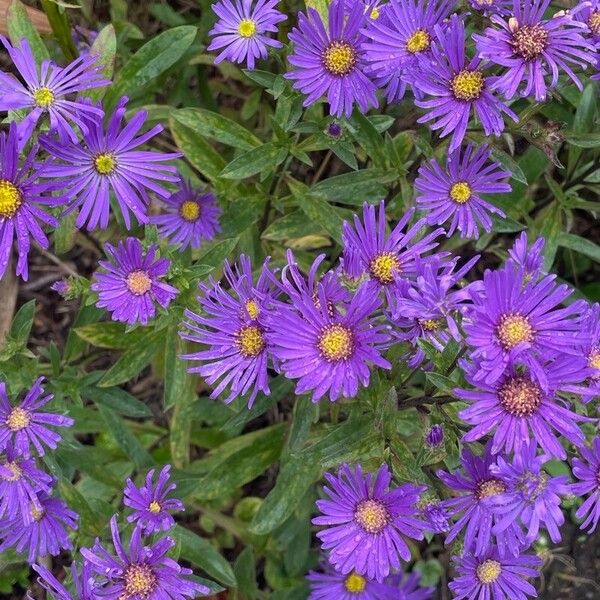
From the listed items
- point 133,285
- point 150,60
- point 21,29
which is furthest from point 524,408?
point 21,29

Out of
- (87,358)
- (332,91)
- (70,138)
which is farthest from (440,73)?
(87,358)

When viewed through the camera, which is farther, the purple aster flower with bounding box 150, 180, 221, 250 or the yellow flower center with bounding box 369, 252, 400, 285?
the purple aster flower with bounding box 150, 180, 221, 250

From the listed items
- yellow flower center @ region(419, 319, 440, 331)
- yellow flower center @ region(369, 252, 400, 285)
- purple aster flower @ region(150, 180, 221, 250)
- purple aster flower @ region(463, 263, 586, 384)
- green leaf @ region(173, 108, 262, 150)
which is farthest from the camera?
purple aster flower @ region(150, 180, 221, 250)

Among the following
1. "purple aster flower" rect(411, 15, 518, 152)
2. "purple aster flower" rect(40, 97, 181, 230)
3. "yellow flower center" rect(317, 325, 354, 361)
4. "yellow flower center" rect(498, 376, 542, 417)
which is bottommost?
"yellow flower center" rect(498, 376, 542, 417)

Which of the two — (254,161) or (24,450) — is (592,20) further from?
(24,450)

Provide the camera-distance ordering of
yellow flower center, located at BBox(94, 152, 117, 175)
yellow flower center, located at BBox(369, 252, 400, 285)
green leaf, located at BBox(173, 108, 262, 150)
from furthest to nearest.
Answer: green leaf, located at BBox(173, 108, 262, 150), yellow flower center, located at BBox(94, 152, 117, 175), yellow flower center, located at BBox(369, 252, 400, 285)

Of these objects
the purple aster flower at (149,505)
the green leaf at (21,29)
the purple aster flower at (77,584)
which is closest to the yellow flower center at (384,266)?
the purple aster flower at (149,505)

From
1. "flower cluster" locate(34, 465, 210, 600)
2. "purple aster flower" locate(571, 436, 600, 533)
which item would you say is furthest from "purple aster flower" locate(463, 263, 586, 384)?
"flower cluster" locate(34, 465, 210, 600)

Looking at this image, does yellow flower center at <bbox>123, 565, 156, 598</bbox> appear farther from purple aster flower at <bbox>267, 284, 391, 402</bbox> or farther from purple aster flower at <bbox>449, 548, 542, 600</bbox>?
purple aster flower at <bbox>449, 548, 542, 600</bbox>
